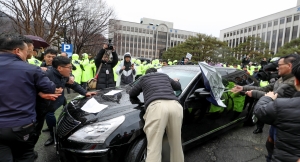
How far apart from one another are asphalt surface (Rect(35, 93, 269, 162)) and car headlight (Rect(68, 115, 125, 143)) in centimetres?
110

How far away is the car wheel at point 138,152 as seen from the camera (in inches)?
79.9

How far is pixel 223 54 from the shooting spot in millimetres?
34344

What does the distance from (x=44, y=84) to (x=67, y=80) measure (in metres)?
1.40

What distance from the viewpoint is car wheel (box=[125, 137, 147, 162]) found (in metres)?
2.03

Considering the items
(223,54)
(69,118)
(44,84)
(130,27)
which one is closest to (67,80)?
(69,118)

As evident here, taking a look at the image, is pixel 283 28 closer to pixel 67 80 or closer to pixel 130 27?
pixel 130 27

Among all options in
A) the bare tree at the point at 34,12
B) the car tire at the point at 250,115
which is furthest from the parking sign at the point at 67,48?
the car tire at the point at 250,115

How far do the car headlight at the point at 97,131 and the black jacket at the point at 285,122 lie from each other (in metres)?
1.44

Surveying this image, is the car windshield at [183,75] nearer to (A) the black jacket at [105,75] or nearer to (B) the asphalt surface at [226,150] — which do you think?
(B) the asphalt surface at [226,150]

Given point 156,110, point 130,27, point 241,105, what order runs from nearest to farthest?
point 156,110, point 241,105, point 130,27

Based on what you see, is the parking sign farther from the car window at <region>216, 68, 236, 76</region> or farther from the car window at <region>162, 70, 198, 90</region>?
the car window at <region>216, 68, 236, 76</region>

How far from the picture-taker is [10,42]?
5.65ft

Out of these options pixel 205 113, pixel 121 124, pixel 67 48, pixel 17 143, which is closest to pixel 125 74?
pixel 205 113

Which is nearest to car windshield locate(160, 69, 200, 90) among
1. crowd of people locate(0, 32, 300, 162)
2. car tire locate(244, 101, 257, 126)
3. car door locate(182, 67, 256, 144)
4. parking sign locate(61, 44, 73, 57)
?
car door locate(182, 67, 256, 144)
